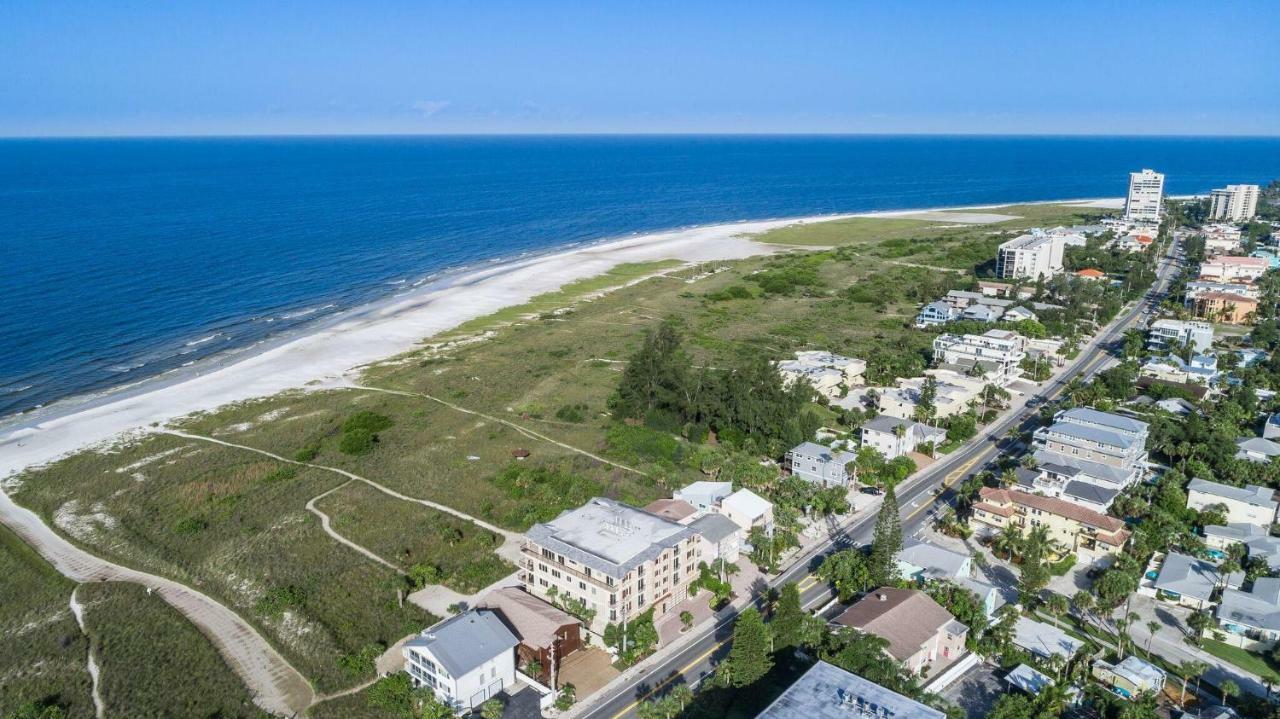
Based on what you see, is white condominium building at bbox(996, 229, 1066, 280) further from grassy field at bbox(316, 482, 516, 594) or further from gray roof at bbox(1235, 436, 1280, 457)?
grassy field at bbox(316, 482, 516, 594)

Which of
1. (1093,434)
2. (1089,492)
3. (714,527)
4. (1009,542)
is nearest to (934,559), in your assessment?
(1009,542)

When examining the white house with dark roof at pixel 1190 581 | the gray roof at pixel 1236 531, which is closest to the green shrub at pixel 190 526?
the white house with dark roof at pixel 1190 581

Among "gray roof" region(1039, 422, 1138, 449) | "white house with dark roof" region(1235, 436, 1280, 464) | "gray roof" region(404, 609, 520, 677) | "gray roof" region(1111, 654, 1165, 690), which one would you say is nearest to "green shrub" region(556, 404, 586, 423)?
"gray roof" region(404, 609, 520, 677)

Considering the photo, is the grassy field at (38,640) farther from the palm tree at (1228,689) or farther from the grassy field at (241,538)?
the palm tree at (1228,689)

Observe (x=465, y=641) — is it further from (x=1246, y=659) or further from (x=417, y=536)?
(x=1246, y=659)

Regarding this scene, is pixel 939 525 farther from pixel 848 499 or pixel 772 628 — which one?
pixel 772 628

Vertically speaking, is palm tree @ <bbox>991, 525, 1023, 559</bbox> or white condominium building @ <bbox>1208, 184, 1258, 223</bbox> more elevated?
white condominium building @ <bbox>1208, 184, 1258, 223</bbox>

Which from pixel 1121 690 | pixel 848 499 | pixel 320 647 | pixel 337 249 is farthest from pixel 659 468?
pixel 337 249
